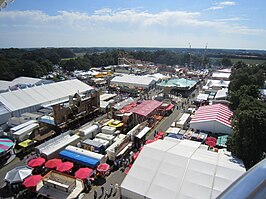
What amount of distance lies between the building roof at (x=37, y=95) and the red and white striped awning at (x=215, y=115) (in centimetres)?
1431

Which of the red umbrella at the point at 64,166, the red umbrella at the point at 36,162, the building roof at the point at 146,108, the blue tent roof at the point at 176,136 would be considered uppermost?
the building roof at the point at 146,108

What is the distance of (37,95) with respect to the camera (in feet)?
66.8

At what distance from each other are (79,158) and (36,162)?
7.68 ft

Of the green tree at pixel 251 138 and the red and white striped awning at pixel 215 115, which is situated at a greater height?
the green tree at pixel 251 138

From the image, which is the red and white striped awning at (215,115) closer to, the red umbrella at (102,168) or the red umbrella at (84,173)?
the red umbrella at (102,168)

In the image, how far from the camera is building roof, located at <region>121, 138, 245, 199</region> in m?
7.67

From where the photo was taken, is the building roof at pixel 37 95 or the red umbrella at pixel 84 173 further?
the building roof at pixel 37 95

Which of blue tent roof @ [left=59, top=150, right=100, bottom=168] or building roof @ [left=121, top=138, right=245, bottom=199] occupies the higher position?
building roof @ [left=121, top=138, right=245, bottom=199]

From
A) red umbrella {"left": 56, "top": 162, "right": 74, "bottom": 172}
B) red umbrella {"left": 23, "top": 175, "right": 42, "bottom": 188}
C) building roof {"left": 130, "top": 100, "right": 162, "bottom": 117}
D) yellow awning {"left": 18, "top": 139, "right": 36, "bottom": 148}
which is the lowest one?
yellow awning {"left": 18, "top": 139, "right": 36, "bottom": 148}

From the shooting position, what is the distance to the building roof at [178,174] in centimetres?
767

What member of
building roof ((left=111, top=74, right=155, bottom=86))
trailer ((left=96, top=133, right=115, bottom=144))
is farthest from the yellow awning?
building roof ((left=111, top=74, right=155, bottom=86))

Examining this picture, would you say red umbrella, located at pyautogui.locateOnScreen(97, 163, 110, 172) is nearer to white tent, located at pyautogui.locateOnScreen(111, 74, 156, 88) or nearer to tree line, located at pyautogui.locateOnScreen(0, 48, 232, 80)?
white tent, located at pyautogui.locateOnScreen(111, 74, 156, 88)

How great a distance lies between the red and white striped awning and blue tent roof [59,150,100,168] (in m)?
8.72

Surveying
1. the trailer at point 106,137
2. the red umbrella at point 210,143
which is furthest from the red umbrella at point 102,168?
the red umbrella at point 210,143
